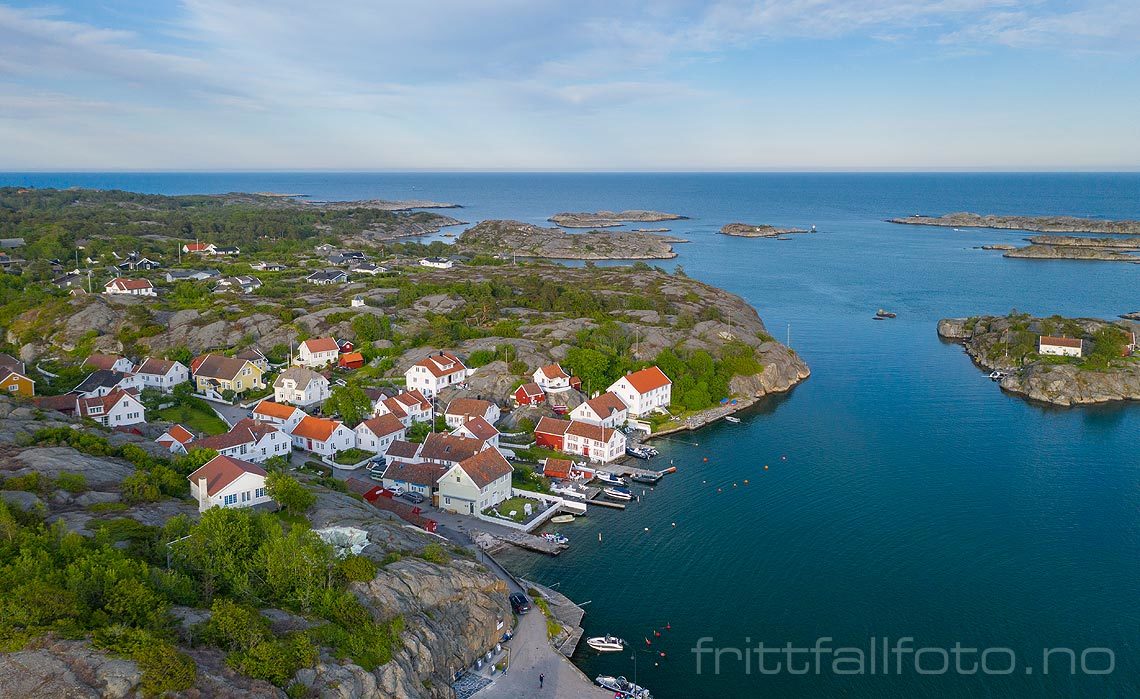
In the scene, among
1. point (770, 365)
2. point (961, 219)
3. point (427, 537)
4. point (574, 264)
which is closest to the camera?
point (427, 537)

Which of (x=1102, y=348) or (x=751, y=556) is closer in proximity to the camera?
(x=751, y=556)

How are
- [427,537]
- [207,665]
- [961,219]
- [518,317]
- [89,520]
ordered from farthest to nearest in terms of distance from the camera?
[961,219] < [518,317] < [427,537] < [89,520] < [207,665]

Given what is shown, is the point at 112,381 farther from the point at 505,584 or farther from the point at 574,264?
the point at 574,264

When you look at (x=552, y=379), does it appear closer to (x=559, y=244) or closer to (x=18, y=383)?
(x=18, y=383)

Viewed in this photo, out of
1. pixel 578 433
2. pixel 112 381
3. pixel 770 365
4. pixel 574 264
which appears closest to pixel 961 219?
pixel 574 264

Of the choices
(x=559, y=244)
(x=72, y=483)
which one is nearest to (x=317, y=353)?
(x=72, y=483)

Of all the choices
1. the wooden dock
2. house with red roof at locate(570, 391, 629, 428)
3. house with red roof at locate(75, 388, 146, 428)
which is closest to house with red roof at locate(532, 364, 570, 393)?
house with red roof at locate(570, 391, 629, 428)

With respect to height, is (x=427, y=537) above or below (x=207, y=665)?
below

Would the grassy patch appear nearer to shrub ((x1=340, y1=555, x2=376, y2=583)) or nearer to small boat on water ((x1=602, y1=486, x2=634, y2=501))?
small boat on water ((x1=602, y1=486, x2=634, y2=501))
